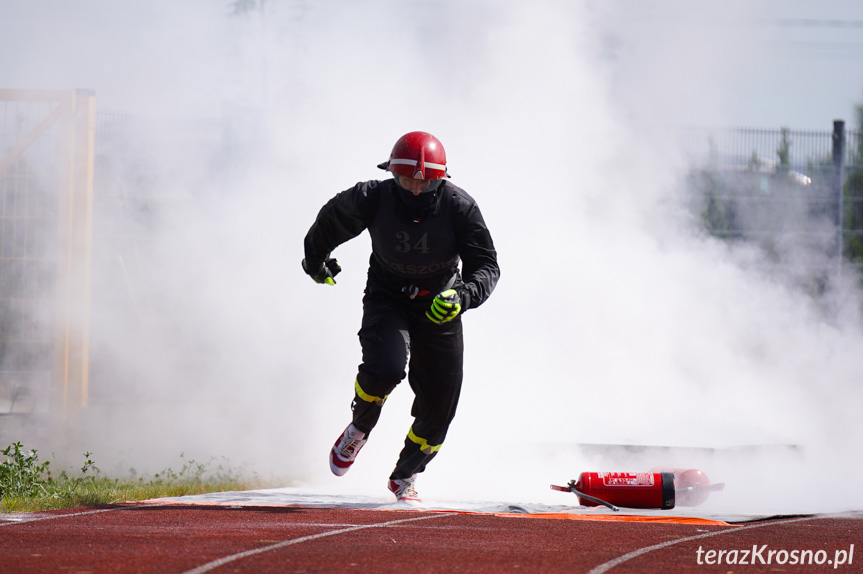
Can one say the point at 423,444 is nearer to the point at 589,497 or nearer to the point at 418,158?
the point at 589,497

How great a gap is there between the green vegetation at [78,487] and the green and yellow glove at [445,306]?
2241 millimetres

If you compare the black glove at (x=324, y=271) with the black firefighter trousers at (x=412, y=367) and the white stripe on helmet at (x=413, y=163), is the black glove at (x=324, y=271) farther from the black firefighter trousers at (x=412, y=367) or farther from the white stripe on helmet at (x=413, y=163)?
the white stripe on helmet at (x=413, y=163)

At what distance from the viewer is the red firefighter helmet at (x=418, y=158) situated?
5344 mm

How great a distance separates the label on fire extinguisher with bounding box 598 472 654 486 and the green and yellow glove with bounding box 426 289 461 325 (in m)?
1.59

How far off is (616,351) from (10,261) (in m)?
6.20

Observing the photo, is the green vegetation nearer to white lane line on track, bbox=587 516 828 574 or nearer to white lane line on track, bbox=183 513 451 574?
white lane line on track, bbox=183 513 451 574

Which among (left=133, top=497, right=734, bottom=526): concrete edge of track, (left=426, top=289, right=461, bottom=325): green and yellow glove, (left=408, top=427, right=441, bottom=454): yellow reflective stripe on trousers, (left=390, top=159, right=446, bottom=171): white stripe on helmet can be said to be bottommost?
(left=133, top=497, right=734, bottom=526): concrete edge of track

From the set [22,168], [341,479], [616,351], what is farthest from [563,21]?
[22,168]

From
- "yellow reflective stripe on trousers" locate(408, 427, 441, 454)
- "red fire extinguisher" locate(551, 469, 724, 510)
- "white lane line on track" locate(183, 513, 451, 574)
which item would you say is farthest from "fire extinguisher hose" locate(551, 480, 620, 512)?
"white lane line on track" locate(183, 513, 451, 574)

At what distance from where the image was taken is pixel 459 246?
5586mm

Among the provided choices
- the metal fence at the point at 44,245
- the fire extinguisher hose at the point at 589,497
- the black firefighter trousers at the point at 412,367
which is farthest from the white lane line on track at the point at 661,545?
the metal fence at the point at 44,245

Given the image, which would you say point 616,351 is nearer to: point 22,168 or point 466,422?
point 466,422

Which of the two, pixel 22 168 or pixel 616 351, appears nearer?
pixel 616 351

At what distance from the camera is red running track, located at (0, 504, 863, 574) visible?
356 cm
